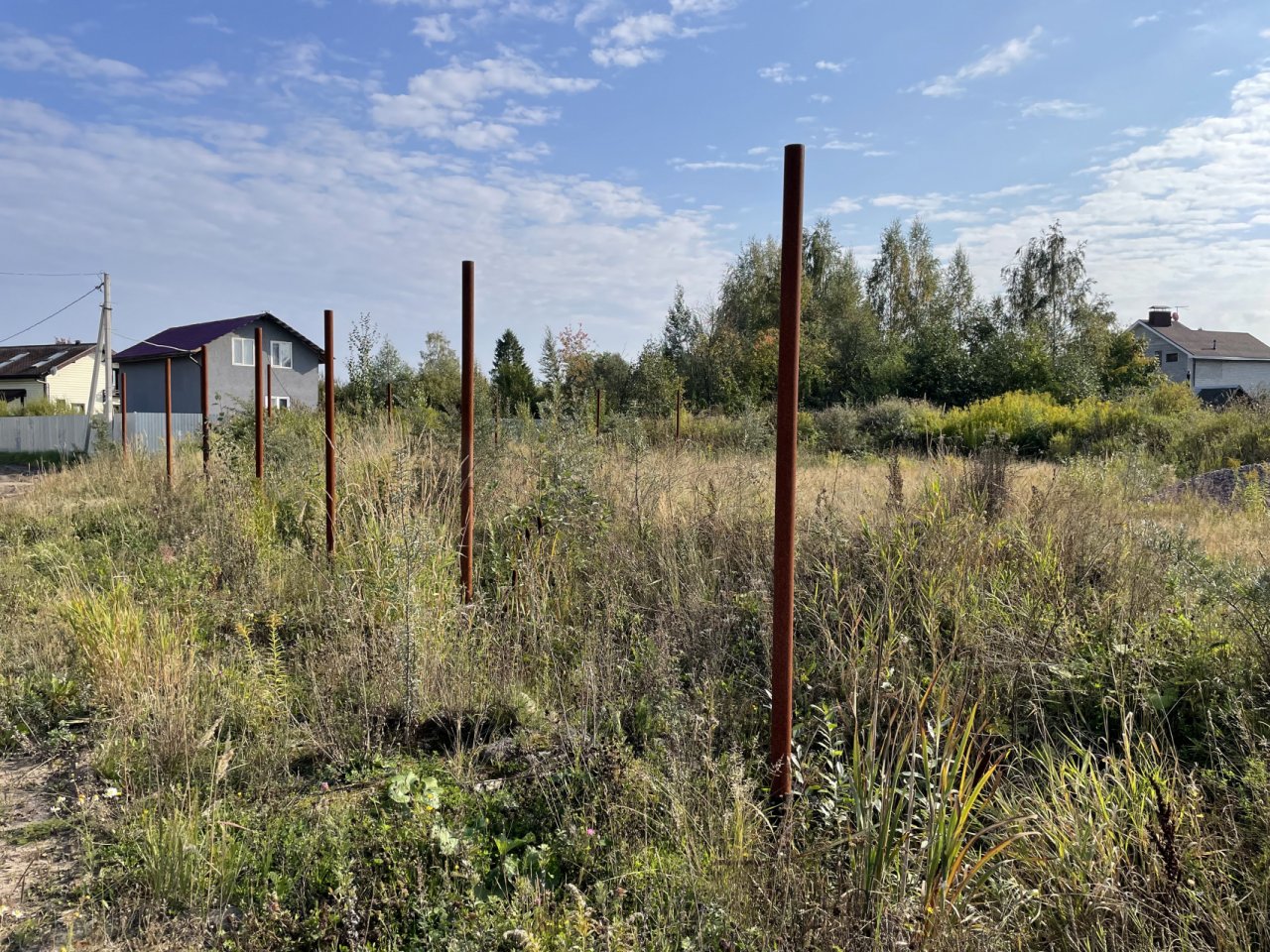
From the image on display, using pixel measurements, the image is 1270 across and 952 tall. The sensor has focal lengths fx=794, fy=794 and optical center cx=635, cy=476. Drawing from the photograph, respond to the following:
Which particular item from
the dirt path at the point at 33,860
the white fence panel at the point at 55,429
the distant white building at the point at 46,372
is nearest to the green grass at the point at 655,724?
the dirt path at the point at 33,860

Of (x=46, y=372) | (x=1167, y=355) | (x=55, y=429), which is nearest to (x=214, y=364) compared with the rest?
(x=55, y=429)

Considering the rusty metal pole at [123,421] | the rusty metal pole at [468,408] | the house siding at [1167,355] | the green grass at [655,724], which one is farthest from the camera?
the house siding at [1167,355]

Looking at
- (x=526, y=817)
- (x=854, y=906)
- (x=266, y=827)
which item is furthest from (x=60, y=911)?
(x=854, y=906)

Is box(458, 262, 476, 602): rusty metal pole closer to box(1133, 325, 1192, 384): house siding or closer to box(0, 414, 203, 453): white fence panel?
box(0, 414, 203, 453): white fence panel

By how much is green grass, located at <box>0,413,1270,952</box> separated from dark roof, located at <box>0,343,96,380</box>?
162 feet

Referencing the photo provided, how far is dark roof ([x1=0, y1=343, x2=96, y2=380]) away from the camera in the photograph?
45.0 metres

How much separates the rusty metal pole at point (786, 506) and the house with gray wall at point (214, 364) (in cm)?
3580

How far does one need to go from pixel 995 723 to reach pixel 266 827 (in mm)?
2607

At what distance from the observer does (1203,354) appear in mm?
52219

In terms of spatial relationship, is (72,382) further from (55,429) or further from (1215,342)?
(1215,342)

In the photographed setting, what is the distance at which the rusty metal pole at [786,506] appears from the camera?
250cm

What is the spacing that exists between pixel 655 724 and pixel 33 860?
213cm

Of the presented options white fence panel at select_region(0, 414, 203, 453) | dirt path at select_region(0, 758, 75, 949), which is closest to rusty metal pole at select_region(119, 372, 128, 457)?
white fence panel at select_region(0, 414, 203, 453)

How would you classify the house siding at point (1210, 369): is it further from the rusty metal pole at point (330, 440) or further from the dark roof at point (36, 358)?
the dark roof at point (36, 358)
